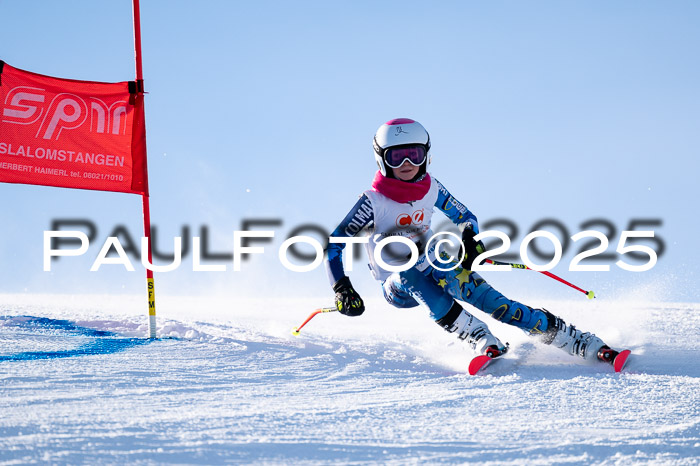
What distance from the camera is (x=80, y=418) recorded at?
8.65 feet

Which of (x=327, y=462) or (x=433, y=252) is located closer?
(x=327, y=462)

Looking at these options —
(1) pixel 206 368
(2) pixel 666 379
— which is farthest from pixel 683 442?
(1) pixel 206 368

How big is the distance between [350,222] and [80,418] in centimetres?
222

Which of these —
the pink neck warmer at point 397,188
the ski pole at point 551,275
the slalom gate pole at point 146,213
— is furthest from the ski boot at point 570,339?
the slalom gate pole at point 146,213

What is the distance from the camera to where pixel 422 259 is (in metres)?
4.56

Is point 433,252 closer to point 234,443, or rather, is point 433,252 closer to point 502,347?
point 502,347

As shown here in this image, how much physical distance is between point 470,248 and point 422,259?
14.2 inches

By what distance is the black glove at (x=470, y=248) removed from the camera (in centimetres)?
458

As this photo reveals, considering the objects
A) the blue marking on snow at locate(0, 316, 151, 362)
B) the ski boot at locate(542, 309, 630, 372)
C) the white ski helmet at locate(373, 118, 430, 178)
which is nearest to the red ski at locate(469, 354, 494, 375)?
the ski boot at locate(542, 309, 630, 372)

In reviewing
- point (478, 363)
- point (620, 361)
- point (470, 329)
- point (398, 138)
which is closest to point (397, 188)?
point (398, 138)

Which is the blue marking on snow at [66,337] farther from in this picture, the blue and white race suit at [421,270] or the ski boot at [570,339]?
the ski boot at [570,339]

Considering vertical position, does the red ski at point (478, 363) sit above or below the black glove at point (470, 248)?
below

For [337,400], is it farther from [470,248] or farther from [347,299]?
[470,248]

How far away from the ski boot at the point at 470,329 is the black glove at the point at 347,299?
29.0 inches
